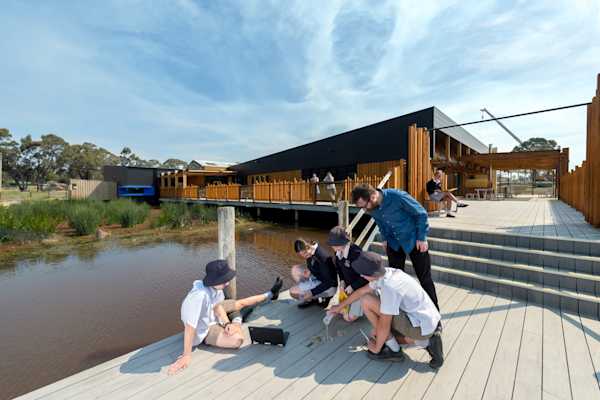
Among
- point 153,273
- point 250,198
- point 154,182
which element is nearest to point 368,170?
point 250,198

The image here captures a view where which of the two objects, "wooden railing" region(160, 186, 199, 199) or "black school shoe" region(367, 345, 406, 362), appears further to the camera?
"wooden railing" region(160, 186, 199, 199)

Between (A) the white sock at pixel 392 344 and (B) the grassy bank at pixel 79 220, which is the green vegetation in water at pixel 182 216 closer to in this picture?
(B) the grassy bank at pixel 79 220

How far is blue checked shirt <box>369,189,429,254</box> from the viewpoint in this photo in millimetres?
2448

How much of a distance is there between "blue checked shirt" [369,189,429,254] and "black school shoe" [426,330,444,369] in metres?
0.74

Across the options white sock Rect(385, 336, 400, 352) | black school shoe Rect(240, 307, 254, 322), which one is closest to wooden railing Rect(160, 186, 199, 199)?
black school shoe Rect(240, 307, 254, 322)

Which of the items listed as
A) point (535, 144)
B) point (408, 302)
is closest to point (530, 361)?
point (408, 302)

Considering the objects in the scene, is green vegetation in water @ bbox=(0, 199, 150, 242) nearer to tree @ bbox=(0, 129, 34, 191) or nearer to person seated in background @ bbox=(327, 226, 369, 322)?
person seated in background @ bbox=(327, 226, 369, 322)

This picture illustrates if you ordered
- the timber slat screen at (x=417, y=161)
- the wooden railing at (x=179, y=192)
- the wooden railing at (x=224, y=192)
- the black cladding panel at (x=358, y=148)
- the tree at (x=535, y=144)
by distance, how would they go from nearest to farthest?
the timber slat screen at (x=417, y=161) < the black cladding panel at (x=358, y=148) < the wooden railing at (x=224, y=192) < the wooden railing at (x=179, y=192) < the tree at (x=535, y=144)

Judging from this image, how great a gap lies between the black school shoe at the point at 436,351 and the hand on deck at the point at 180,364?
1.80 metres

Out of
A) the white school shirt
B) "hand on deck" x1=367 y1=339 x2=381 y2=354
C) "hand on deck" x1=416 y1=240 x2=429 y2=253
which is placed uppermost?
"hand on deck" x1=416 y1=240 x2=429 y2=253

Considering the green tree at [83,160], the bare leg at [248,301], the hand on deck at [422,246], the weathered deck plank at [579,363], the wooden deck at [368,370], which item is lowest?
the wooden deck at [368,370]

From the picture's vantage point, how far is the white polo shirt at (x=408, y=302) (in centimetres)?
195

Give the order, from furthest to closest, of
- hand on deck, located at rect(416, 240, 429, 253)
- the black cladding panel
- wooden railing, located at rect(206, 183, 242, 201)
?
1. wooden railing, located at rect(206, 183, 242, 201)
2. the black cladding panel
3. hand on deck, located at rect(416, 240, 429, 253)

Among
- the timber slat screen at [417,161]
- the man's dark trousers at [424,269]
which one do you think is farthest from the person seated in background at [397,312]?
the timber slat screen at [417,161]
